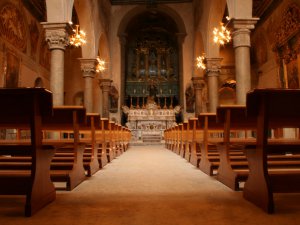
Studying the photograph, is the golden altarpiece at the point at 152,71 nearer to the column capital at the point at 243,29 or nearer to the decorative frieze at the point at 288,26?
the decorative frieze at the point at 288,26

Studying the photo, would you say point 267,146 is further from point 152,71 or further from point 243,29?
point 152,71

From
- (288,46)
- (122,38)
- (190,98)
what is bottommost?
(190,98)

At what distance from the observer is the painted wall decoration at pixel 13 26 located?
1312 cm

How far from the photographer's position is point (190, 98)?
2183cm

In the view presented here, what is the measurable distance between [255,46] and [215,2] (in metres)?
6.34

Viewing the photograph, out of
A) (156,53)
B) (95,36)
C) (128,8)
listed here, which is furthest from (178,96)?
(95,36)

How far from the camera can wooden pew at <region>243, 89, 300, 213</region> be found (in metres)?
2.73

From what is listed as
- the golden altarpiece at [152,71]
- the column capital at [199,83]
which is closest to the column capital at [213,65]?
the column capital at [199,83]

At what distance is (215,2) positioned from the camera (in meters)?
14.4

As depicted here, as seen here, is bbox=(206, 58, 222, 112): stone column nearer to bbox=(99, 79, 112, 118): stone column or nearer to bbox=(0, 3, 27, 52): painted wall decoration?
bbox=(99, 79, 112, 118): stone column

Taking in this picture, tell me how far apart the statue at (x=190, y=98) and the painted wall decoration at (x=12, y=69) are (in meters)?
11.6

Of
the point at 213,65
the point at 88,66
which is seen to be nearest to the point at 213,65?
the point at 213,65

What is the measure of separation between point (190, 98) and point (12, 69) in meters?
12.1

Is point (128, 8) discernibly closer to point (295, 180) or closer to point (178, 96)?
point (178, 96)
